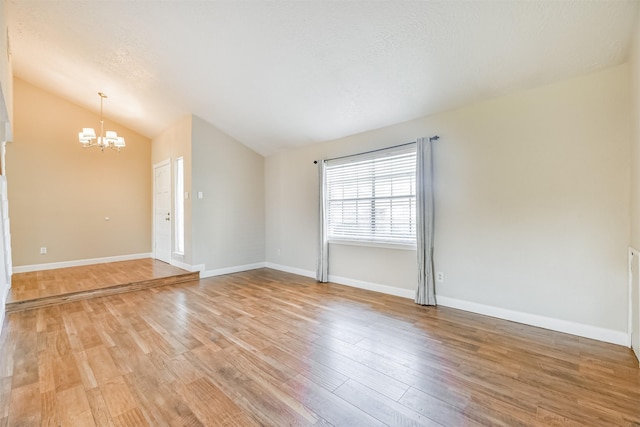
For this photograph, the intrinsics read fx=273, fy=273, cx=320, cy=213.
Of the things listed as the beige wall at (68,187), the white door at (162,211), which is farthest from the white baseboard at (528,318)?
the beige wall at (68,187)

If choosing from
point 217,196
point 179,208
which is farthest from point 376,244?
point 179,208

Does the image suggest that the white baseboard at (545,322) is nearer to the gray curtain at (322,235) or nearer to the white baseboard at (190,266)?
the gray curtain at (322,235)

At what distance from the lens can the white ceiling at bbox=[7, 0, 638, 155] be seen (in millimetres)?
2270

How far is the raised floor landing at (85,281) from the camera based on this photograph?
3537 millimetres

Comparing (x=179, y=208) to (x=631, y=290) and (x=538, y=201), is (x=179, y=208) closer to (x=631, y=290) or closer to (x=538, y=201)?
(x=538, y=201)

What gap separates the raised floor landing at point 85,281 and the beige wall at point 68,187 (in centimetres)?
59

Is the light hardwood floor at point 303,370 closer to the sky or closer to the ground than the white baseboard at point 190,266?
closer to the ground

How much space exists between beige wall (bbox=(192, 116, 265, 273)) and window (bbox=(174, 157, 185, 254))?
2.21ft

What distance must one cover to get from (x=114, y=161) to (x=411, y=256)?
650 cm

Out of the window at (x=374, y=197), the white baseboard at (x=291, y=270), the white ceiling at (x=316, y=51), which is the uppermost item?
the white ceiling at (x=316, y=51)

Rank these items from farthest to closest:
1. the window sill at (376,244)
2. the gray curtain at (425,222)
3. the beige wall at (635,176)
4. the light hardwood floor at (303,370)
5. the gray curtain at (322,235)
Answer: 1. the gray curtain at (322,235)
2. the window sill at (376,244)
3. the gray curtain at (425,222)
4. the beige wall at (635,176)
5. the light hardwood floor at (303,370)

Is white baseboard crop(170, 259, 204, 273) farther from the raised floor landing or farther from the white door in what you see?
the white door

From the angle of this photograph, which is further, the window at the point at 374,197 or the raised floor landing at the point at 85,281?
the window at the point at 374,197

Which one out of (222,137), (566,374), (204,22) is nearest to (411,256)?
(566,374)
